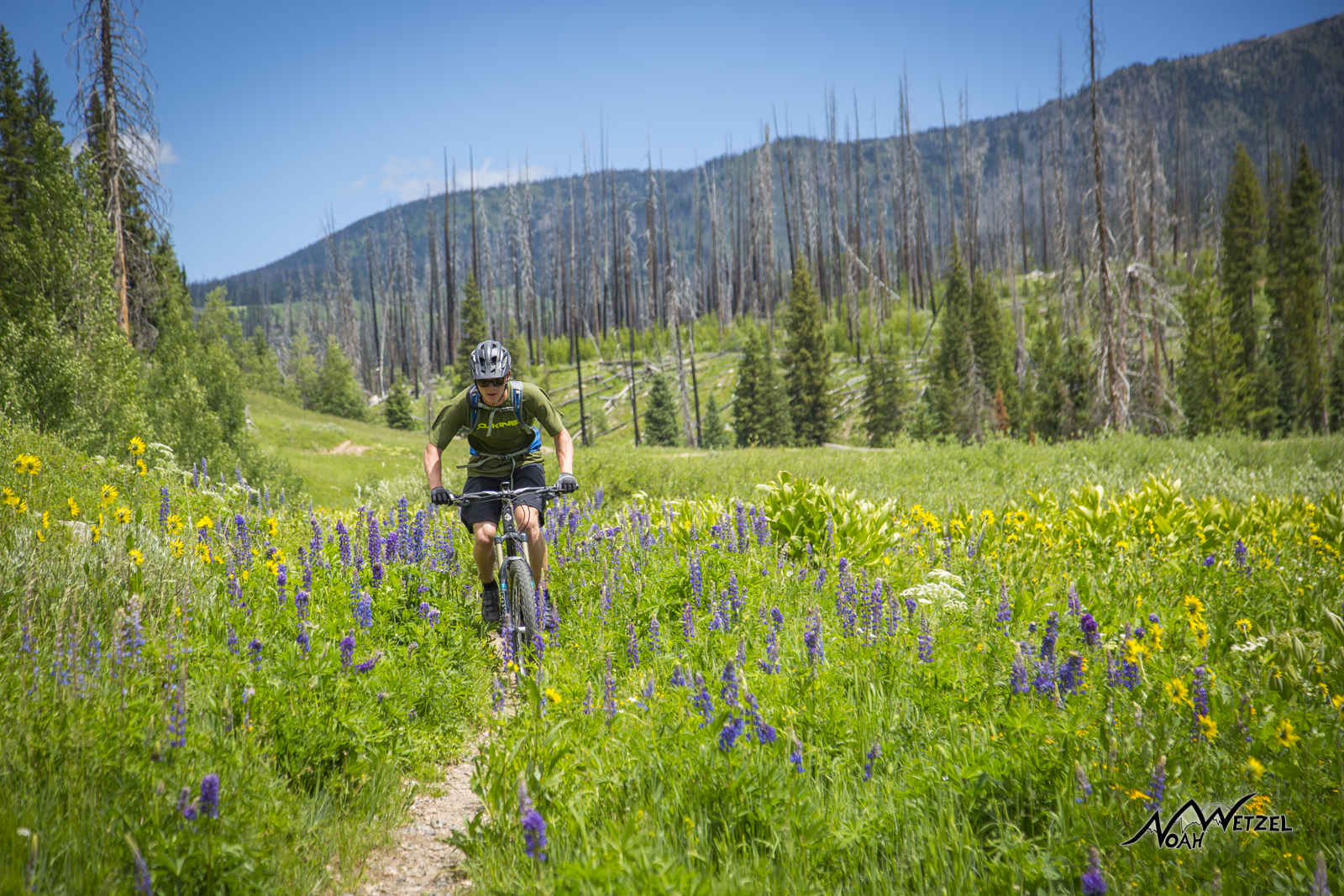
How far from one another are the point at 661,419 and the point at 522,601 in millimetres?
32271

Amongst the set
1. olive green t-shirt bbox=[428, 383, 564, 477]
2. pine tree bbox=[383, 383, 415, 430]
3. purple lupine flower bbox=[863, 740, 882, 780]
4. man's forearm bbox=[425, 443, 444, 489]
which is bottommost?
purple lupine flower bbox=[863, 740, 882, 780]

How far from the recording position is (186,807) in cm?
209

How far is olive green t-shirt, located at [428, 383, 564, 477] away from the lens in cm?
497

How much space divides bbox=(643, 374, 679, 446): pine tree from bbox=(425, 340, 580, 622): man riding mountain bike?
103ft

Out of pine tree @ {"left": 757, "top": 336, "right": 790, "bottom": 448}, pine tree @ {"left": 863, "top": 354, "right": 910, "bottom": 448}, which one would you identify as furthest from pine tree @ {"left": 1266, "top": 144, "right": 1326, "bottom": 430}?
pine tree @ {"left": 757, "top": 336, "right": 790, "bottom": 448}

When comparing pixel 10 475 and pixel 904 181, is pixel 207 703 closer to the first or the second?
pixel 10 475

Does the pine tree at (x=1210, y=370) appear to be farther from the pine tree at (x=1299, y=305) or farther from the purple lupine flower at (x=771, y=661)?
the purple lupine flower at (x=771, y=661)

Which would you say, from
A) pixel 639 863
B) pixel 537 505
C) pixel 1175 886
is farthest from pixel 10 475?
pixel 1175 886

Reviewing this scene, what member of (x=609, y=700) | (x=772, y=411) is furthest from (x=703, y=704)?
(x=772, y=411)

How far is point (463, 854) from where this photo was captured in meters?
2.77

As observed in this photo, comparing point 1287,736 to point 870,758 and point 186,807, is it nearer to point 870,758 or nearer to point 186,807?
point 870,758

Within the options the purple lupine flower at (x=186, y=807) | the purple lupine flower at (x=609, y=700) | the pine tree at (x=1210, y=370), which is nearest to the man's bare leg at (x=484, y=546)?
the purple lupine flower at (x=609, y=700)

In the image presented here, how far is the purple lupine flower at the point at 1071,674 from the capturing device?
2.88 m

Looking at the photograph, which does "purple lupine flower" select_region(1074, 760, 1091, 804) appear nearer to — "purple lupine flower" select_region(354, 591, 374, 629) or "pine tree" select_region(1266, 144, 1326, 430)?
"purple lupine flower" select_region(354, 591, 374, 629)
